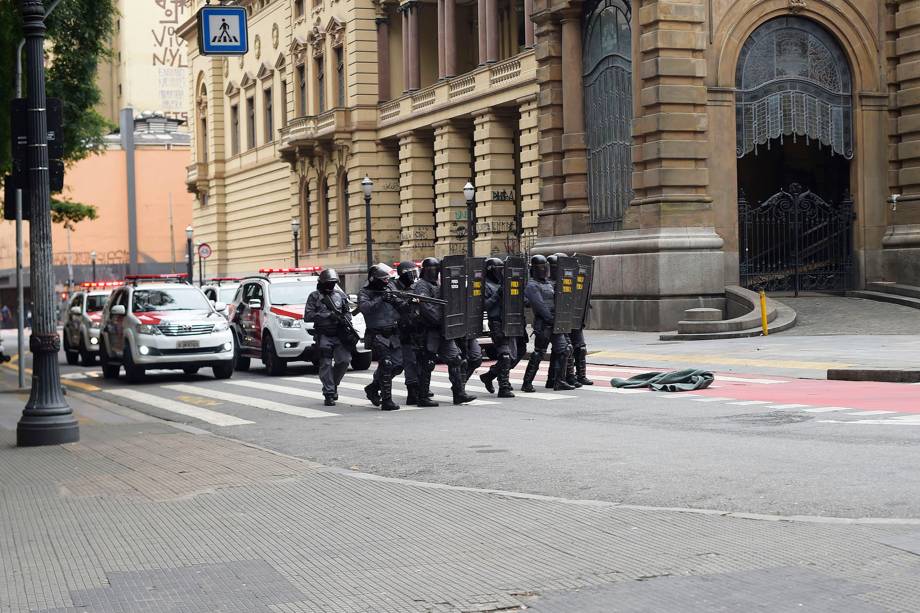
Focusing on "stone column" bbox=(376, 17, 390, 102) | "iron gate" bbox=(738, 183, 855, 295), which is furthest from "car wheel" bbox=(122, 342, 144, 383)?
"stone column" bbox=(376, 17, 390, 102)

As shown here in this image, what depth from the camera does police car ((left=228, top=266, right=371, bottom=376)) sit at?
24.1m

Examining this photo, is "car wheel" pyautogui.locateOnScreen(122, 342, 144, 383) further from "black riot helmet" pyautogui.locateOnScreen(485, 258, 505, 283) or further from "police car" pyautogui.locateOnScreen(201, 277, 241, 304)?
"black riot helmet" pyautogui.locateOnScreen(485, 258, 505, 283)

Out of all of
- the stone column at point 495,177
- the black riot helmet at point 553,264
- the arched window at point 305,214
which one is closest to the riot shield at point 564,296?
the black riot helmet at point 553,264

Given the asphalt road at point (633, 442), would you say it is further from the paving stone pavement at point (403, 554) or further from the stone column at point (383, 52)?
the stone column at point (383, 52)

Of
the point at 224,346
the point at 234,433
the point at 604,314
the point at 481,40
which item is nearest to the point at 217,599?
the point at 234,433

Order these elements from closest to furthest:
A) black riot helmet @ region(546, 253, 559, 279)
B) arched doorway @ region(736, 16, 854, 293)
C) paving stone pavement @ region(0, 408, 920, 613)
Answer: paving stone pavement @ region(0, 408, 920, 613)
black riot helmet @ region(546, 253, 559, 279)
arched doorway @ region(736, 16, 854, 293)

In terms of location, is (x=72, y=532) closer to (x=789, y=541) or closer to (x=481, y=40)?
(x=789, y=541)

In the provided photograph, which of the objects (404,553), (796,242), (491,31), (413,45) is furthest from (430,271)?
(413,45)

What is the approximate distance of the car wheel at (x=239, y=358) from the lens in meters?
25.8

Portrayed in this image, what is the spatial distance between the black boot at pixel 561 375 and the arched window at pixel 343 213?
3910cm

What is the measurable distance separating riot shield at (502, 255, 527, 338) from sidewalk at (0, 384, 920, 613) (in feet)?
24.7

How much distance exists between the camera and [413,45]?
5172 cm

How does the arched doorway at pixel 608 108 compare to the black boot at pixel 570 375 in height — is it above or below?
above

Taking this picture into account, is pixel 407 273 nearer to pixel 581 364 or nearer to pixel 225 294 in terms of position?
pixel 581 364
